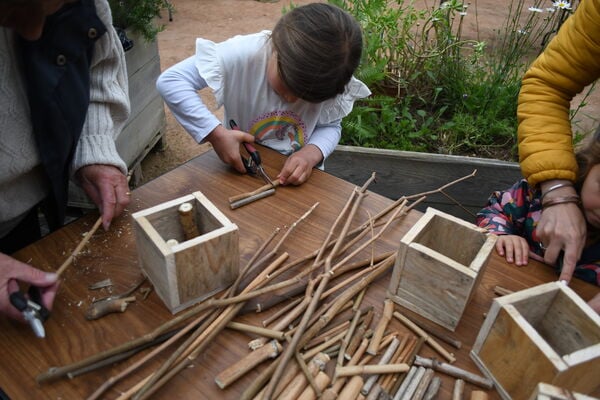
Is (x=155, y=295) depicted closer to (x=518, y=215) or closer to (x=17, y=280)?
(x=17, y=280)

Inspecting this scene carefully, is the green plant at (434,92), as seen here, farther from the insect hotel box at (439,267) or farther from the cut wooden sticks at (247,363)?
the cut wooden sticks at (247,363)

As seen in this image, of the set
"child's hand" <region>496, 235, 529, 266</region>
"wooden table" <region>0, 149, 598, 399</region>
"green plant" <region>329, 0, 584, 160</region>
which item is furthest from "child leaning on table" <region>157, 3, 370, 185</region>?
"green plant" <region>329, 0, 584, 160</region>

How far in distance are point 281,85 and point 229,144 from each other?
327 mm

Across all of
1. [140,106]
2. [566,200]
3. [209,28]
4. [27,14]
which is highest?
[27,14]

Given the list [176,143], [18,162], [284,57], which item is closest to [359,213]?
[284,57]

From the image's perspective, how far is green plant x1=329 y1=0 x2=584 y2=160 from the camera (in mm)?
3361

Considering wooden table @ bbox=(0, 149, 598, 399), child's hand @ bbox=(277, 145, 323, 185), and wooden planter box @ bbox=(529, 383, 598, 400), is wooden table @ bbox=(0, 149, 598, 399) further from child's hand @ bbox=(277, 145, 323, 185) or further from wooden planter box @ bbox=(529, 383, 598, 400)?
wooden planter box @ bbox=(529, 383, 598, 400)

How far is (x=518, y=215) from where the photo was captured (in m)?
1.73

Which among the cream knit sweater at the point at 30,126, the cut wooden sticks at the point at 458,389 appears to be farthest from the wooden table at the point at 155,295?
the cream knit sweater at the point at 30,126

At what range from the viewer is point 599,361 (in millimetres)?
891

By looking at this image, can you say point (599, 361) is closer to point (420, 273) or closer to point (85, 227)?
point (420, 273)

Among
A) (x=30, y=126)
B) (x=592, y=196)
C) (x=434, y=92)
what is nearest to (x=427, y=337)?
(x=592, y=196)

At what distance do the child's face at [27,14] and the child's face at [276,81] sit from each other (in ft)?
3.02

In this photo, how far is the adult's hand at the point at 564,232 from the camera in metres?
1.33
